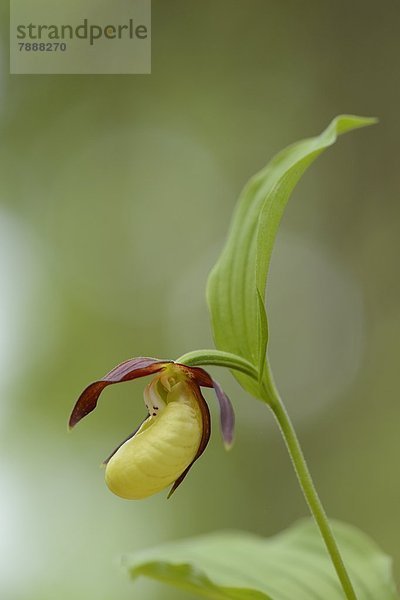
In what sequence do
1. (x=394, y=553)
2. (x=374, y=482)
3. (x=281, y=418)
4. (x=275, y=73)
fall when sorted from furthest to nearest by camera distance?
(x=275, y=73), (x=374, y=482), (x=394, y=553), (x=281, y=418)

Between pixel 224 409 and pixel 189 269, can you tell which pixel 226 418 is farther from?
pixel 189 269

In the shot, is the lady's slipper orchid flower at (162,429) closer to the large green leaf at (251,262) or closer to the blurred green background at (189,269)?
the large green leaf at (251,262)

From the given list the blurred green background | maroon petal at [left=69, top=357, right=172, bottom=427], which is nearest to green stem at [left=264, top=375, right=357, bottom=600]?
maroon petal at [left=69, top=357, right=172, bottom=427]

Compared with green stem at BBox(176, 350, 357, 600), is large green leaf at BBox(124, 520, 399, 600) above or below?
below

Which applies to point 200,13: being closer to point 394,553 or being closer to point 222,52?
point 222,52

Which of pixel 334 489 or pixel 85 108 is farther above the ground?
pixel 85 108

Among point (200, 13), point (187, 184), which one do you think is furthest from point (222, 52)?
point (187, 184)

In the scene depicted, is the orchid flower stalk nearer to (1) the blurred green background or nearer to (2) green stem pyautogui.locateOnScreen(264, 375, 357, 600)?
(2) green stem pyautogui.locateOnScreen(264, 375, 357, 600)
